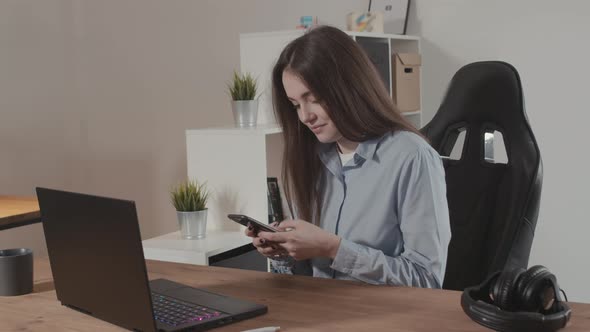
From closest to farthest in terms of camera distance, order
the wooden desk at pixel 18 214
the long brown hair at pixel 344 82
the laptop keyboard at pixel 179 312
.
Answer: the laptop keyboard at pixel 179 312
the long brown hair at pixel 344 82
the wooden desk at pixel 18 214

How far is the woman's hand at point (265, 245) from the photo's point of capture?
5.11 feet

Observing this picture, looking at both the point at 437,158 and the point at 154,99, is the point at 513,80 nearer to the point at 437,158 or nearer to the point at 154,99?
the point at 437,158

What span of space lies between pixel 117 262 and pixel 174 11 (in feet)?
10.7

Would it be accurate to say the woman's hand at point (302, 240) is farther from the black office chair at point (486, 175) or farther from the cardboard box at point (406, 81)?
the cardboard box at point (406, 81)

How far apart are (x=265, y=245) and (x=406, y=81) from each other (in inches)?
89.0

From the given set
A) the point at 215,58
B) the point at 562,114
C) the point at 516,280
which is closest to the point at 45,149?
the point at 215,58

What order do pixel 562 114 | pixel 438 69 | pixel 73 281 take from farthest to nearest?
pixel 438 69, pixel 562 114, pixel 73 281

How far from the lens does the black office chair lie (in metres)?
1.84

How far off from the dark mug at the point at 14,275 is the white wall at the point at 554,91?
272cm

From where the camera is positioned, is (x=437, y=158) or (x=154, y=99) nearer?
(x=437, y=158)

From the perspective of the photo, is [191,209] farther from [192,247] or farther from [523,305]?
[523,305]

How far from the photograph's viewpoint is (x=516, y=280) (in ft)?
3.92

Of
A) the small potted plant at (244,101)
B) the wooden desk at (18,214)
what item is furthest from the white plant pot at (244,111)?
the wooden desk at (18,214)

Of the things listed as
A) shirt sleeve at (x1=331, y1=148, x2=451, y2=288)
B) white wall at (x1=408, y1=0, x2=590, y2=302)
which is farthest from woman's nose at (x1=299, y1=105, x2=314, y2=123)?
Result: white wall at (x1=408, y1=0, x2=590, y2=302)
